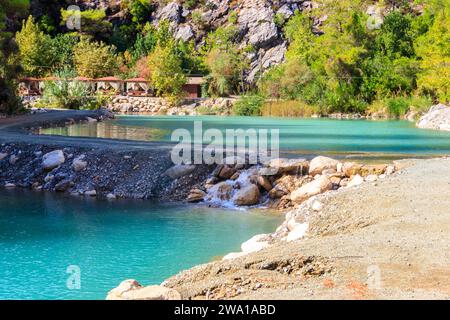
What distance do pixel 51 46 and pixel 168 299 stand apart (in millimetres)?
55392

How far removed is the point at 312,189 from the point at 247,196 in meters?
1.23

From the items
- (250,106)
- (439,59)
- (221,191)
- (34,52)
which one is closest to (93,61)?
(34,52)

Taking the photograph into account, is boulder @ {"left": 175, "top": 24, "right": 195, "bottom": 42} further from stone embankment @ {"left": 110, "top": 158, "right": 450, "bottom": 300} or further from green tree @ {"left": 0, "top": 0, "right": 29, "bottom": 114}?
stone embankment @ {"left": 110, "top": 158, "right": 450, "bottom": 300}

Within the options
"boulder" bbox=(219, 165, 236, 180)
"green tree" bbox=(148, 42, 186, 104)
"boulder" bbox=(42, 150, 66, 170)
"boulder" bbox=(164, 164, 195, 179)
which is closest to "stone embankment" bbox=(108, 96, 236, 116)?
"green tree" bbox=(148, 42, 186, 104)

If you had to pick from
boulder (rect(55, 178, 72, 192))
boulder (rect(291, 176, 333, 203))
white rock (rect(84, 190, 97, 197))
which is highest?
boulder (rect(291, 176, 333, 203))

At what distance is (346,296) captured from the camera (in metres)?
5.16

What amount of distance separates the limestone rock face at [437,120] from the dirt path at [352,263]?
20792 millimetres

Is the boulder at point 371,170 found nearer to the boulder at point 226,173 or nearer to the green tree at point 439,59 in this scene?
the boulder at point 226,173

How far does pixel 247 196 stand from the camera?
39.8 ft

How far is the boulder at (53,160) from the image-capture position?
572 inches

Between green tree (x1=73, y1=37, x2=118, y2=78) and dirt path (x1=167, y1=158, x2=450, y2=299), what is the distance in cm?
4749

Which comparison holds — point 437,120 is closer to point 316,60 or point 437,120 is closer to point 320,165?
point 320,165

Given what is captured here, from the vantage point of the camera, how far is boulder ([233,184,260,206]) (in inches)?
477

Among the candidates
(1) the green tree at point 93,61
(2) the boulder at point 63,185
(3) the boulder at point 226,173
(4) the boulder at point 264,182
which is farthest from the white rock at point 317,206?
(1) the green tree at point 93,61
